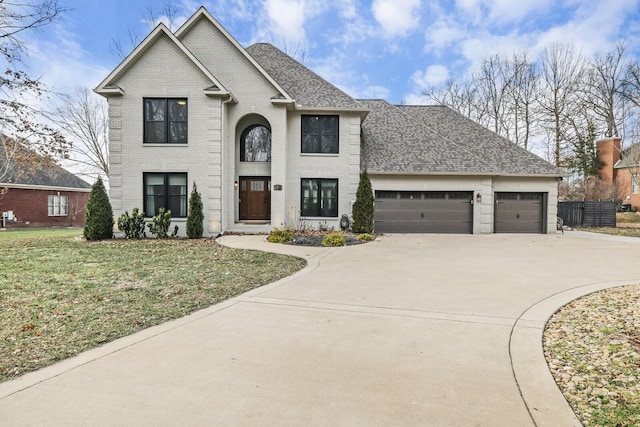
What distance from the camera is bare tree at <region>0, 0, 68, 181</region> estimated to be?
803 cm

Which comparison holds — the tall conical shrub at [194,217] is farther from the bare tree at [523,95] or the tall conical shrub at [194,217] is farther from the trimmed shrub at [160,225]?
the bare tree at [523,95]

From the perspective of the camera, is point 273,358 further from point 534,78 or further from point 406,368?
point 534,78

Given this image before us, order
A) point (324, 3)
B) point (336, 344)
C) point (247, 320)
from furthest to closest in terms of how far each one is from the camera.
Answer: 1. point (324, 3)
2. point (247, 320)
3. point (336, 344)

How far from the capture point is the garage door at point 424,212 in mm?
16938

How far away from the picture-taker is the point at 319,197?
16672 millimetres

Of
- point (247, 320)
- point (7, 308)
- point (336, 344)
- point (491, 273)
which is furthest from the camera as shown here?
point (491, 273)

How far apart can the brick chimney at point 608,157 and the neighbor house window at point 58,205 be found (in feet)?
152

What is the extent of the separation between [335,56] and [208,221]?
2014 centimetres

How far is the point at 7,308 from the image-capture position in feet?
17.1

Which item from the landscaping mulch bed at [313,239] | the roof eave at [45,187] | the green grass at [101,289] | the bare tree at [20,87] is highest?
the bare tree at [20,87]

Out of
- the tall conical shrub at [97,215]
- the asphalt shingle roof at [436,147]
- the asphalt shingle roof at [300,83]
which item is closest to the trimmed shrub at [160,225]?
the tall conical shrub at [97,215]

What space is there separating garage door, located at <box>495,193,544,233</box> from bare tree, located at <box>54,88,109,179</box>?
87.5 ft

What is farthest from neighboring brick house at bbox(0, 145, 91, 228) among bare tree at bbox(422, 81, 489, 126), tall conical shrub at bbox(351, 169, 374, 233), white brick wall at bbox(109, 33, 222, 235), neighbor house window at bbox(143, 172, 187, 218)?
bare tree at bbox(422, 81, 489, 126)


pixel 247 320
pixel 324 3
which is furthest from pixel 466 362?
pixel 324 3
